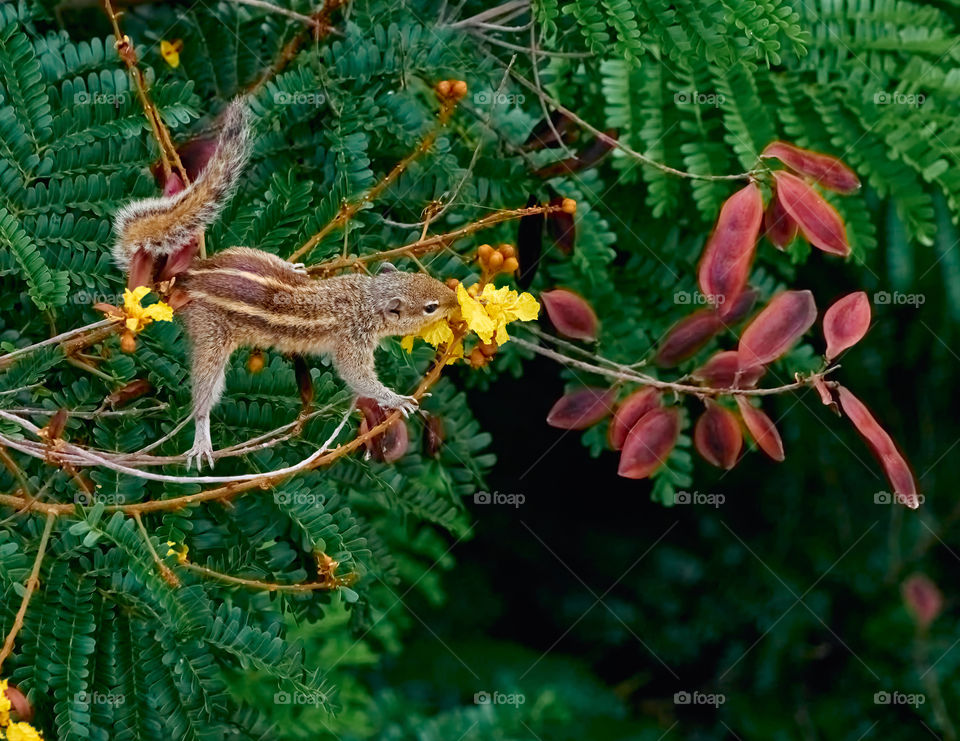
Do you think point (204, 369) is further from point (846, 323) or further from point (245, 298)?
point (846, 323)

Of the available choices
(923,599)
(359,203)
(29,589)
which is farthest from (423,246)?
(923,599)

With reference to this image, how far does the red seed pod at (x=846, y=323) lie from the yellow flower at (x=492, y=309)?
379 millimetres

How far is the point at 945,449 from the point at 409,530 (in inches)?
48.1

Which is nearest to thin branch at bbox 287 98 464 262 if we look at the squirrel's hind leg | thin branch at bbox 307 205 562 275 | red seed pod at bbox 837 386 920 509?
thin branch at bbox 307 205 562 275

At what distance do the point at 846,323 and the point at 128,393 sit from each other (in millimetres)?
851

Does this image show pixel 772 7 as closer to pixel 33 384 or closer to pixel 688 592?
pixel 33 384

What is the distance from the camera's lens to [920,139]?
191cm

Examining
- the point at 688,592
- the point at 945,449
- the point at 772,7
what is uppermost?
the point at 772,7

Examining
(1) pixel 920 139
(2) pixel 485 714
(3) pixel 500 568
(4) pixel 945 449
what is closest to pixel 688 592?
(3) pixel 500 568

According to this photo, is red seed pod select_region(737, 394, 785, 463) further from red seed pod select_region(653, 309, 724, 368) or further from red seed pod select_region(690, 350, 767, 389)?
red seed pod select_region(653, 309, 724, 368)

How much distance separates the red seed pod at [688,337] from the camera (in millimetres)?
1649

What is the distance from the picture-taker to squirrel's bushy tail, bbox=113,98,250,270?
1.25m

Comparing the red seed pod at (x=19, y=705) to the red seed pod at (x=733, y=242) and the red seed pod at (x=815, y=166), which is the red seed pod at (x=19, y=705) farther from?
the red seed pod at (x=815, y=166)

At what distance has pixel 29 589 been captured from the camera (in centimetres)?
126
